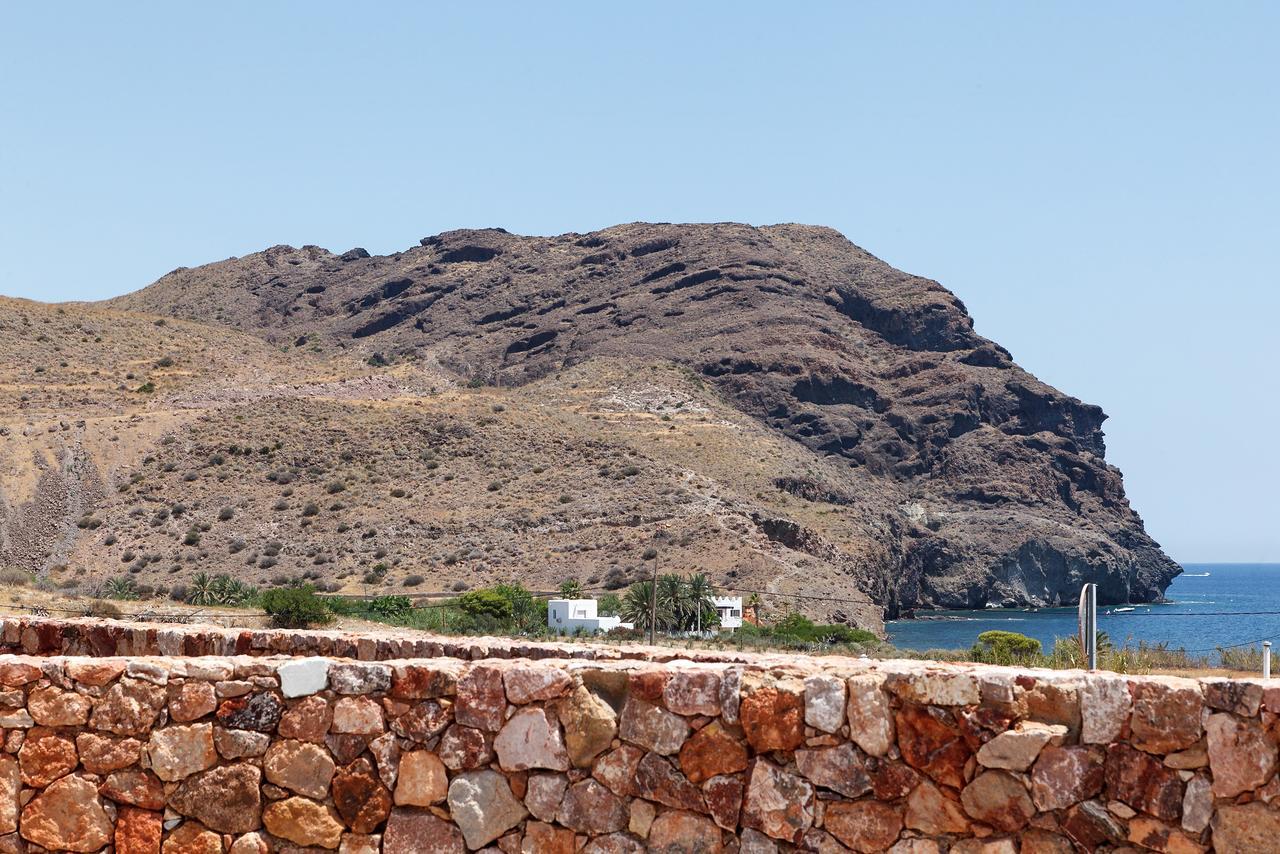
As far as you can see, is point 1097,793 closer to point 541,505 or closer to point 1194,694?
point 1194,694

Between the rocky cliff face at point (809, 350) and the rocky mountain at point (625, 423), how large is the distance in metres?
0.38

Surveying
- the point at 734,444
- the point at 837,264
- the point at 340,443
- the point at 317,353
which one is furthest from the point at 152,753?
the point at 837,264

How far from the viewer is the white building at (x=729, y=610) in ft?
179

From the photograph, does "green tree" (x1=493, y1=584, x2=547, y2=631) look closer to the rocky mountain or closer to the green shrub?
the green shrub

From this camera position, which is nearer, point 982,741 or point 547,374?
point 982,741

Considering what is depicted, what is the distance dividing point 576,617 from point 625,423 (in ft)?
156

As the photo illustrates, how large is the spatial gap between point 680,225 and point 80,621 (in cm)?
15122

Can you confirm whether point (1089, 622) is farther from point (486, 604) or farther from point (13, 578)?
point (486, 604)

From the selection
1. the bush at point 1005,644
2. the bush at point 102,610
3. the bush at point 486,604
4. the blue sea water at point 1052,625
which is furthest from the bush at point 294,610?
the blue sea water at point 1052,625

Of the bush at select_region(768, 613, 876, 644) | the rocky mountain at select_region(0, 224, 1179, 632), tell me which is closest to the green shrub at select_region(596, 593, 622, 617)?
the bush at select_region(768, 613, 876, 644)

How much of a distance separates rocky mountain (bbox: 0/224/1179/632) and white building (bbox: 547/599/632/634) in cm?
1488

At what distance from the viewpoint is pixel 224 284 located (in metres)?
160

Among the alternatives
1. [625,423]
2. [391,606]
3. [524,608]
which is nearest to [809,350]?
[625,423]

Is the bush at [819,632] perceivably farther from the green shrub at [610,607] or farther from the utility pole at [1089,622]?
the utility pole at [1089,622]
